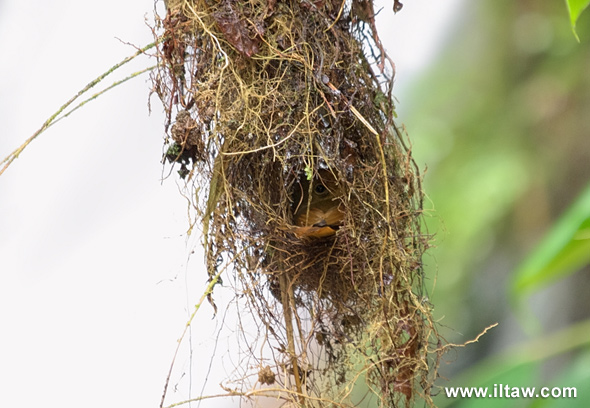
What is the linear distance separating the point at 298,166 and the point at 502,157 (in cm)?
85

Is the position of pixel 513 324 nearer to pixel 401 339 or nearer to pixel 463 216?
pixel 463 216

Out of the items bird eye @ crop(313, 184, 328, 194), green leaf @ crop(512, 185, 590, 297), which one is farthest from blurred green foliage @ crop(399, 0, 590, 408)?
bird eye @ crop(313, 184, 328, 194)

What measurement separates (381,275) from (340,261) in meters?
0.07

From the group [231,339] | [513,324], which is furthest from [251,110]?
[513,324]

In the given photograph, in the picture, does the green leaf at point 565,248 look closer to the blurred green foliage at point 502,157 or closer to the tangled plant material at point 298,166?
the tangled plant material at point 298,166

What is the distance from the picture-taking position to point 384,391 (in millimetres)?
715

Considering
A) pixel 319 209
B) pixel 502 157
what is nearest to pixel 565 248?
pixel 319 209

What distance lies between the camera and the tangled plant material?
69 cm

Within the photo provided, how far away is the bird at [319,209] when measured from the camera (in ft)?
2.38

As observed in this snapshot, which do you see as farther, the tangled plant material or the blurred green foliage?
the blurred green foliage

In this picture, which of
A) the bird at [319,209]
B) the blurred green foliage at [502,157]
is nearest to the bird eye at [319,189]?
the bird at [319,209]

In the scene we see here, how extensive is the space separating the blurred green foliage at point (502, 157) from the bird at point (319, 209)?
60 centimetres

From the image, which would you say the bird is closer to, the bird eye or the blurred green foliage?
the bird eye

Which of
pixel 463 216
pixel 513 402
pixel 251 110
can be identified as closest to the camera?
pixel 251 110
